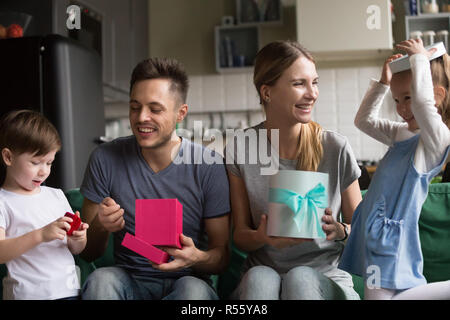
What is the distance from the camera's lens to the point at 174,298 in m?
1.08

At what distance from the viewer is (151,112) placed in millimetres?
1229

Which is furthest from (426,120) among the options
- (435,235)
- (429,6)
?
(429,6)

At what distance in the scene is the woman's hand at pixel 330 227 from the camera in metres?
1.07

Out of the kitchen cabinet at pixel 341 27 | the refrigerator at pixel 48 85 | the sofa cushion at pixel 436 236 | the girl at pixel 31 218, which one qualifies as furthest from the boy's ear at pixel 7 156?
the kitchen cabinet at pixel 341 27

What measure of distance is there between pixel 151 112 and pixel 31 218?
377mm

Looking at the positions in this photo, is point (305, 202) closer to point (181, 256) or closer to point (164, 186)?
point (181, 256)

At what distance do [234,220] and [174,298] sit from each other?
28 cm

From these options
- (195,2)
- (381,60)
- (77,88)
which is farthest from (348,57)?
(77,88)

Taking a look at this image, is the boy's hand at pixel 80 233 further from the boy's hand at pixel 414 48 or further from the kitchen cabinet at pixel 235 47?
the kitchen cabinet at pixel 235 47

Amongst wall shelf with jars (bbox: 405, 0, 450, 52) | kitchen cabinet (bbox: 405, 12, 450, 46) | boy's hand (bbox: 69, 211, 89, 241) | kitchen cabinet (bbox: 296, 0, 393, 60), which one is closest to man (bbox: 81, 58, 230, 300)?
boy's hand (bbox: 69, 211, 89, 241)

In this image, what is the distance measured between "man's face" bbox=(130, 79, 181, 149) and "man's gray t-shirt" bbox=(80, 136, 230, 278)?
0.09 meters

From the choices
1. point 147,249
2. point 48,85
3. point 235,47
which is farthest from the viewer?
point 235,47

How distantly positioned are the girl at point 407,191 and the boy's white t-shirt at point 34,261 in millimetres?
670
